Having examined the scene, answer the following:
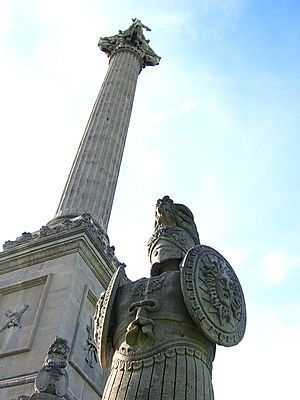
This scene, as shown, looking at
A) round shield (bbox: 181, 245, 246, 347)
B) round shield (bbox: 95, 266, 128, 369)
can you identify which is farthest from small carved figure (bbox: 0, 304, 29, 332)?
round shield (bbox: 181, 245, 246, 347)

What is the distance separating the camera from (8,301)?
12633mm

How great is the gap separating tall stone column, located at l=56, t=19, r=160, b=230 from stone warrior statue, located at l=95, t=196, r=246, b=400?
33.7 ft

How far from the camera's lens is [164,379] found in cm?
439

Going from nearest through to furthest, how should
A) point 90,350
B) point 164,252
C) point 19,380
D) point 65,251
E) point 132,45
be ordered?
point 164,252 → point 19,380 → point 90,350 → point 65,251 → point 132,45

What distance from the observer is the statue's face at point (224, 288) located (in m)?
5.10

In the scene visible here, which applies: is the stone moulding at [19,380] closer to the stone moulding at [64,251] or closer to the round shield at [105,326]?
the stone moulding at [64,251]

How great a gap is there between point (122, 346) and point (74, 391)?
20.1 feet

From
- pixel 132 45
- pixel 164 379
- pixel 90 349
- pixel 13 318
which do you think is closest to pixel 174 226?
pixel 164 379

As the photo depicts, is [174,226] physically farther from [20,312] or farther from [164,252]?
[20,312]

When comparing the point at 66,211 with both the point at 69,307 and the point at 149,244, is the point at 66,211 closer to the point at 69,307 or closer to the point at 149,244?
the point at 69,307

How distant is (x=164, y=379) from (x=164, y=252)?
5.68 feet

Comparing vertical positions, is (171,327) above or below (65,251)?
below

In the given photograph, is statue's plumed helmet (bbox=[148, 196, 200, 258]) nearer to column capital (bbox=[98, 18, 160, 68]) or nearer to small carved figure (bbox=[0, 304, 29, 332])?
small carved figure (bbox=[0, 304, 29, 332])

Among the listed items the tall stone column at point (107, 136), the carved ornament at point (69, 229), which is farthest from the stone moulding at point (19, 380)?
the tall stone column at point (107, 136)
